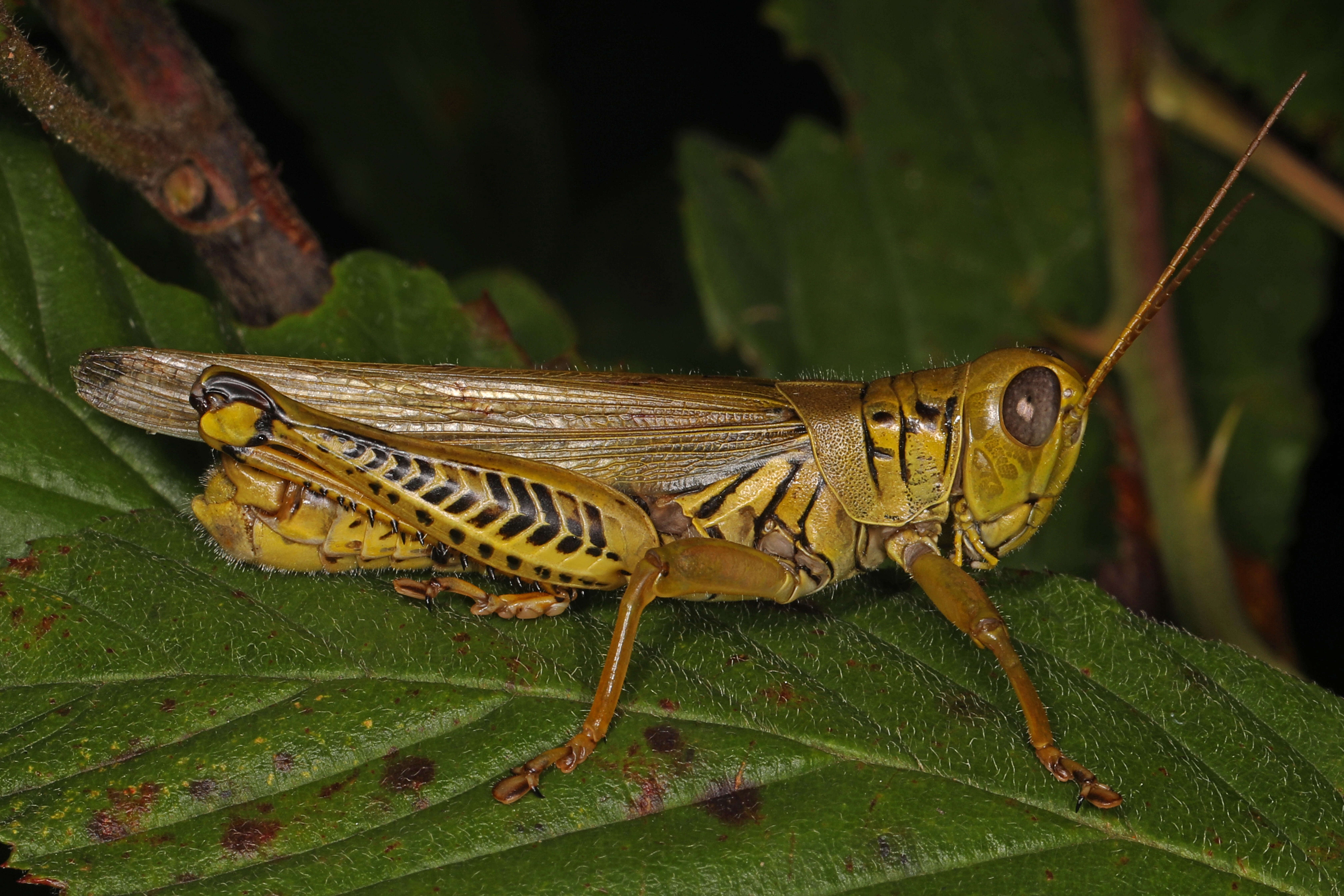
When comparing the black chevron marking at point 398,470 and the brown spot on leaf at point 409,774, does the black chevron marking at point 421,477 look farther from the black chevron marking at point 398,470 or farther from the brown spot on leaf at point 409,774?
the brown spot on leaf at point 409,774

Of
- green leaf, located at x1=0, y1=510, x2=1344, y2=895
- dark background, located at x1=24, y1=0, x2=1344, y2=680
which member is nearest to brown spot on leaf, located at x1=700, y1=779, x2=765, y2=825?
green leaf, located at x1=0, y1=510, x2=1344, y2=895

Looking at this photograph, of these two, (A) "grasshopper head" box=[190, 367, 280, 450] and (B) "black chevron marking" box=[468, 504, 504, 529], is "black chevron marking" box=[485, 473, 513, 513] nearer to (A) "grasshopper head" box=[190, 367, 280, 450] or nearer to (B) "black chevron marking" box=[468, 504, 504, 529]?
(B) "black chevron marking" box=[468, 504, 504, 529]

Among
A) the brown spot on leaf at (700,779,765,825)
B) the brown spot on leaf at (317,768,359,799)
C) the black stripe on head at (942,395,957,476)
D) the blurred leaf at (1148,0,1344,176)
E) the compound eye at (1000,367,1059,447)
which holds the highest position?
the blurred leaf at (1148,0,1344,176)

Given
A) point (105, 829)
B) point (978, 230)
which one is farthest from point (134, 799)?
point (978, 230)

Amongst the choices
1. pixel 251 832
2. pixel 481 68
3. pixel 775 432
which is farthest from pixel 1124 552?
pixel 481 68

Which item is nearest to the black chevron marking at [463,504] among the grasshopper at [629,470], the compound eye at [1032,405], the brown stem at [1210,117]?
the grasshopper at [629,470]

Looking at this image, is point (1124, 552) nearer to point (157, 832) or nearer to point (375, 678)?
point (375, 678)
